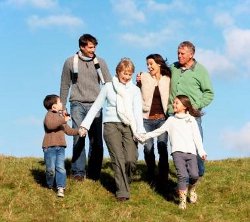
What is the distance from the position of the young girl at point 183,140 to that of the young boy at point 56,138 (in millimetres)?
1834

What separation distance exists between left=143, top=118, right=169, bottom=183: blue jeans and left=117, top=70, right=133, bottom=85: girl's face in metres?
1.20

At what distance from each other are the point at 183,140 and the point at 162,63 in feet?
7.12

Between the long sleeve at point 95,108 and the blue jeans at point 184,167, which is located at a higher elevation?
the long sleeve at point 95,108

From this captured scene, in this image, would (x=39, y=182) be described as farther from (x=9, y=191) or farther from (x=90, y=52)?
(x=90, y=52)

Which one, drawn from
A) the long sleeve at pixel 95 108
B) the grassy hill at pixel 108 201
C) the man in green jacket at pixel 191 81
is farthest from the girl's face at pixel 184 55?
the grassy hill at pixel 108 201

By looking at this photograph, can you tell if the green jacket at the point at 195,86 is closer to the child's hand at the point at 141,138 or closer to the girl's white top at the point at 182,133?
the girl's white top at the point at 182,133

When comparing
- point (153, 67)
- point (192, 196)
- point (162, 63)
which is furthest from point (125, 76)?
point (192, 196)

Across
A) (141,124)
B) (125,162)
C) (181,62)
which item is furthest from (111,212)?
(181,62)

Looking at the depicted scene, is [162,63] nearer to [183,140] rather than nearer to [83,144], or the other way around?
[183,140]

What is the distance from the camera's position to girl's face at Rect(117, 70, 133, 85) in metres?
12.3

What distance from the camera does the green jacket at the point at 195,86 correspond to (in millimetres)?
12781

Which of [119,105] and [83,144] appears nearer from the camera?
[119,105]

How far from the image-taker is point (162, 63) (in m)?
13.2

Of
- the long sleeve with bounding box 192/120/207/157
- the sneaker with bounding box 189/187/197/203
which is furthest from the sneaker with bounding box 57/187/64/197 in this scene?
the long sleeve with bounding box 192/120/207/157
